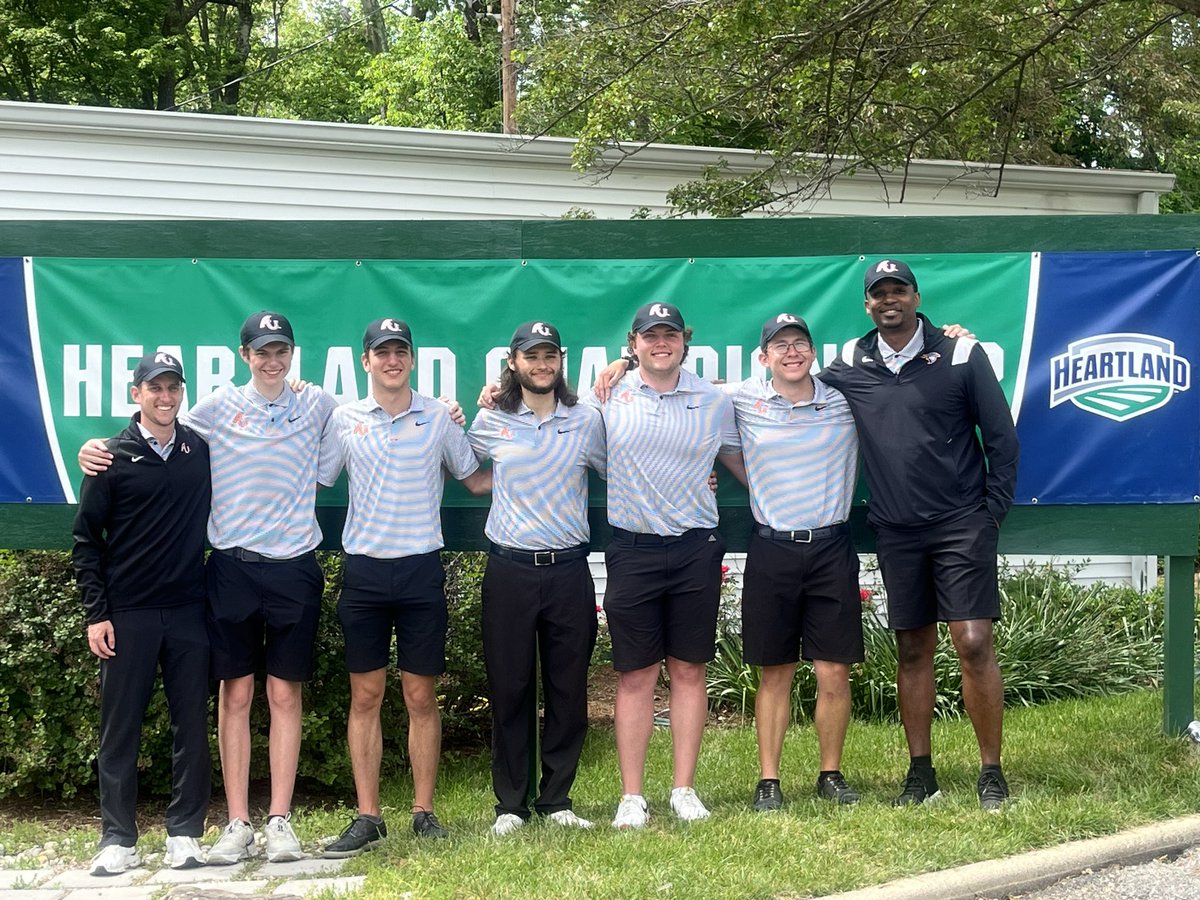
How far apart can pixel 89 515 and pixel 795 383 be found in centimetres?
265

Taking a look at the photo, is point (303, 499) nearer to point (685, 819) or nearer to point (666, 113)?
point (685, 819)

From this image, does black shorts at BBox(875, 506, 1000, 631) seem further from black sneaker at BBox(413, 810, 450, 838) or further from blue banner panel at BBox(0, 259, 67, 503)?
blue banner panel at BBox(0, 259, 67, 503)

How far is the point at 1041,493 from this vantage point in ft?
17.5

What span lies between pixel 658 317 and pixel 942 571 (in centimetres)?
144

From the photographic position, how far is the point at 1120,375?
532 centimetres

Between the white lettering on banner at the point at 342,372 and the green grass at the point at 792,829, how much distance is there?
6.03 ft

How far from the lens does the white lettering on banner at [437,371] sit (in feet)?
17.8

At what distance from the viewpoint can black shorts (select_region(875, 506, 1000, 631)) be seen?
4574mm

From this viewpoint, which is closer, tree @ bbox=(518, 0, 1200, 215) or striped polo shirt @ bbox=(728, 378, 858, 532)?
striped polo shirt @ bbox=(728, 378, 858, 532)

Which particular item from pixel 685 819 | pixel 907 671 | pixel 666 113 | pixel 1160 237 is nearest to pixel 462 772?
pixel 685 819

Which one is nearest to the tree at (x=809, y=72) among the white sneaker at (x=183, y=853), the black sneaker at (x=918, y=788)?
the black sneaker at (x=918, y=788)

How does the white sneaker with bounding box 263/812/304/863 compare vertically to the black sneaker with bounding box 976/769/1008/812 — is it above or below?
below

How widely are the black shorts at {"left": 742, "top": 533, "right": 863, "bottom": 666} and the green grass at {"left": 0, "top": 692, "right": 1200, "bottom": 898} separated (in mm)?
605

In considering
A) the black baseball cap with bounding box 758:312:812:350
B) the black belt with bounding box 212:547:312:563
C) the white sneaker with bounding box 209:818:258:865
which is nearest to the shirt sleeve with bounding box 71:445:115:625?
the black belt with bounding box 212:547:312:563
